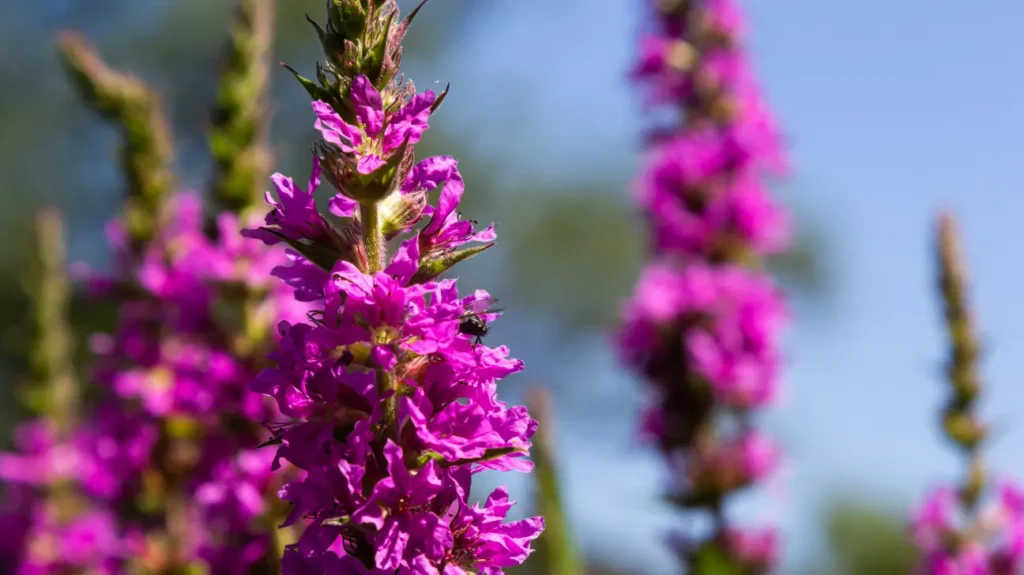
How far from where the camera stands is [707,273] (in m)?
5.67

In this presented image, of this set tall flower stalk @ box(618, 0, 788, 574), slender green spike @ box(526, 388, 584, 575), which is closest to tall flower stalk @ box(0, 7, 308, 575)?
slender green spike @ box(526, 388, 584, 575)

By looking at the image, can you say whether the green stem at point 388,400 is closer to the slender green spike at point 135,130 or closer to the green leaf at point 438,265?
the green leaf at point 438,265

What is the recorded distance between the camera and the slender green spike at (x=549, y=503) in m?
2.91

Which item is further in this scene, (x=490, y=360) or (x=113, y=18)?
(x=113, y=18)

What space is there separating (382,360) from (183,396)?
2.09m

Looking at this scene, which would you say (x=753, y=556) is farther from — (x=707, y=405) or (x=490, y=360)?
(x=490, y=360)

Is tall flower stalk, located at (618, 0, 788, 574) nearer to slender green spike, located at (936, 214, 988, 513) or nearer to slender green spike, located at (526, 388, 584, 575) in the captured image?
slender green spike, located at (936, 214, 988, 513)

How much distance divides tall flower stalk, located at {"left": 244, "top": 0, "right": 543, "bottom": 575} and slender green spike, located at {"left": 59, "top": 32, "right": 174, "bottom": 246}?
7.28 ft

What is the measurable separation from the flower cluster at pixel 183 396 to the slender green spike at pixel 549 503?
709mm

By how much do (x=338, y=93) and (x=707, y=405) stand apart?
3.90 metres

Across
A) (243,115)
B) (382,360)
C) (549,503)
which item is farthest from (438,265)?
(243,115)

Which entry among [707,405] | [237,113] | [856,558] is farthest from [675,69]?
[856,558]

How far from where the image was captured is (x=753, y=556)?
4973mm

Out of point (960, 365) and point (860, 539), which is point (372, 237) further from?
point (860, 539)
